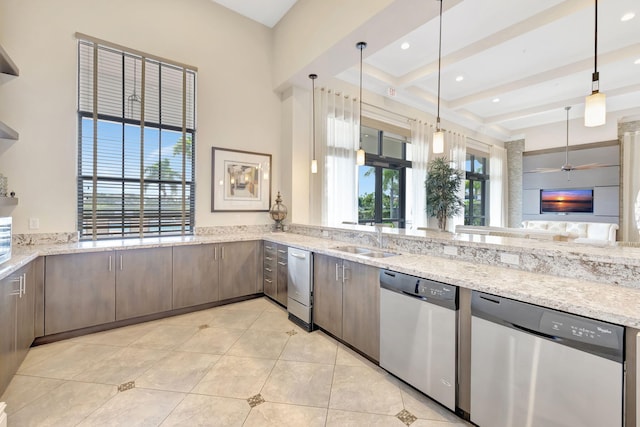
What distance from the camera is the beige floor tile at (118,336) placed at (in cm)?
271

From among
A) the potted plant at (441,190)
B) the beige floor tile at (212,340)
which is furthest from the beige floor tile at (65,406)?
the potted plant at (441,190)

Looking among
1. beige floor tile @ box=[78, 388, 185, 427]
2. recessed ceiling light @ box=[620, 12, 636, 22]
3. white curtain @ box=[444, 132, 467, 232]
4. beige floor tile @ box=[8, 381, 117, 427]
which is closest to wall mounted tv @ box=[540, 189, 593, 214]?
white curtain @ box=[444, 132, 467, 232]

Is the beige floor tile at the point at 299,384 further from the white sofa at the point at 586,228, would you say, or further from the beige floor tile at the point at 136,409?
the white sofa at the point at 586,228

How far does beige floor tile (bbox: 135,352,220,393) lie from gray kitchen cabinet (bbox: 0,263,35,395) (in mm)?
853

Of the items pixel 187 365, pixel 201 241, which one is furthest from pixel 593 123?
pixel 201 241

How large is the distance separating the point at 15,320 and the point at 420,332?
2.98 meters

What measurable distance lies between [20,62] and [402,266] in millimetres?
4225

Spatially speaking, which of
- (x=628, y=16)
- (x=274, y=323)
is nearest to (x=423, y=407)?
(x=274, y=323)

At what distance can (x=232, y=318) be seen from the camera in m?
3.32

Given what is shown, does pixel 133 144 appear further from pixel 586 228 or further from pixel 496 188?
pixel 586 228

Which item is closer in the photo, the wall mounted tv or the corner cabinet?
the corner cabinet

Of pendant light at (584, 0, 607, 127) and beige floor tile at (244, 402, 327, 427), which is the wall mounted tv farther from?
beige floor tile at (244, 402, 327, 427)

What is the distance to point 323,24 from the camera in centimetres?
339

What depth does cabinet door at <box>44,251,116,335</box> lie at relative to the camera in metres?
2.66
